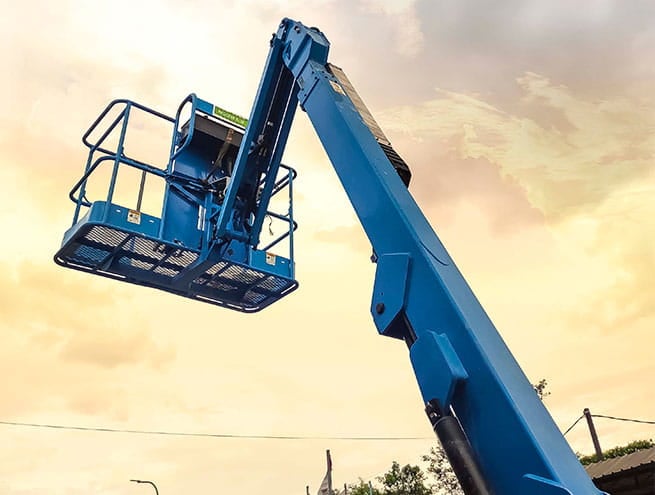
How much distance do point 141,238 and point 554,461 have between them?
4745mm

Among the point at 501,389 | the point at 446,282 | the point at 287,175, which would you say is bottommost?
the point at 501,389

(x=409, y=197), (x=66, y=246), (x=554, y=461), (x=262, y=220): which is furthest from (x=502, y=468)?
(x=66, y=246)

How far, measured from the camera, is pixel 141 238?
19.1ft

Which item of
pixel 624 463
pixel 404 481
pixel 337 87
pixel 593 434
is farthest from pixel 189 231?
pixel 404 481

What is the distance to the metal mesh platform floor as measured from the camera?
19.0 ft

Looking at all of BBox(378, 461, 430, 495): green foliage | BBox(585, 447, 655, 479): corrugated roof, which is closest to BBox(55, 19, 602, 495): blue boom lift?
BBox(585, 447, 655, 479): corrugated roof

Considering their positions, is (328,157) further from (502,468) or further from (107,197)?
(107,197)

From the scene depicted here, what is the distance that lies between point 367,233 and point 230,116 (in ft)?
16.2

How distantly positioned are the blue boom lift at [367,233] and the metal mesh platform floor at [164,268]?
0.05 ft

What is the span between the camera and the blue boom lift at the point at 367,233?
2121 millimetres

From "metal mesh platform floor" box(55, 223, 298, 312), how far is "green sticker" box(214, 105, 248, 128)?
211cm

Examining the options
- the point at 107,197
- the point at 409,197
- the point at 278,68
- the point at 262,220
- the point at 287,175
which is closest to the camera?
the point at 409,197

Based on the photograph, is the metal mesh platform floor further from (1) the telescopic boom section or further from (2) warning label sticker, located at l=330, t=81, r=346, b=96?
(1) the telescopic boom section

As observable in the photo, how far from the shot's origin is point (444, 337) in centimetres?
234
